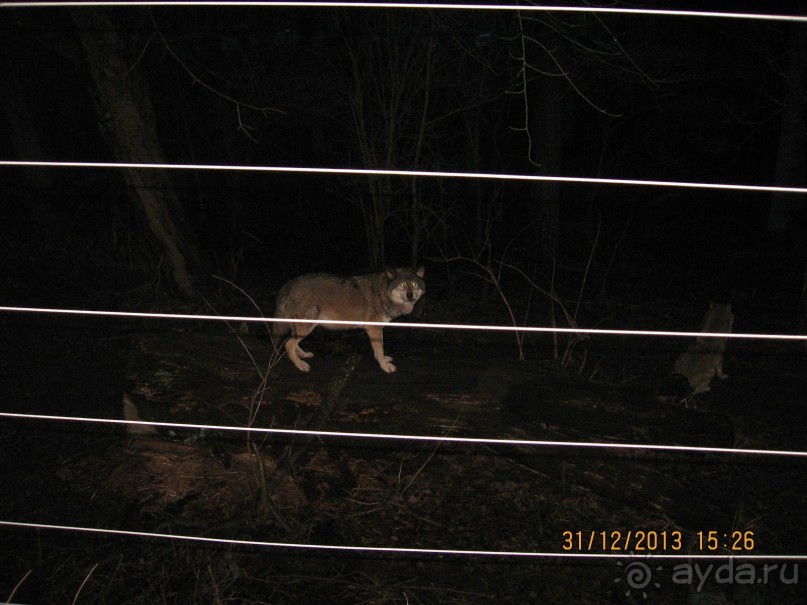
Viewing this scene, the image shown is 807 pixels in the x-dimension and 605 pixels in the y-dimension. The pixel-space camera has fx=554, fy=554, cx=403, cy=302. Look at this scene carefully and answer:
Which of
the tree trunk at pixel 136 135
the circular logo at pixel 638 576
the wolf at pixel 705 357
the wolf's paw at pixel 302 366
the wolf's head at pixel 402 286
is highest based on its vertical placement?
the tree trunk at pixel 136 135

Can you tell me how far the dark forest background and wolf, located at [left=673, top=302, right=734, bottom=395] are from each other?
1.14 m

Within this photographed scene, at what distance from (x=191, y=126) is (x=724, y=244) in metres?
10.9

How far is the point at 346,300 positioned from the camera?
4289 mm

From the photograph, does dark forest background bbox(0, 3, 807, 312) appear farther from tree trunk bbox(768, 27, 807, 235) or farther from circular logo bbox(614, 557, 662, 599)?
circular logo bbox(614, 557, 662, 599)

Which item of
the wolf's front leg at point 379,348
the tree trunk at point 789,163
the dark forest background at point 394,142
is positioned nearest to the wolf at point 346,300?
the wolf's front leg at point 379,348

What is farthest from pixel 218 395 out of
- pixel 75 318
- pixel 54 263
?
pixel 54 263

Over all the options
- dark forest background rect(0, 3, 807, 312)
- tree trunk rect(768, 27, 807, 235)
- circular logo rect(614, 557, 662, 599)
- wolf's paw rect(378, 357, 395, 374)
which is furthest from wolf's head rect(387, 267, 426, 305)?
tree trunk rect(768, 27, 807, 235)

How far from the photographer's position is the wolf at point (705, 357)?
434cm

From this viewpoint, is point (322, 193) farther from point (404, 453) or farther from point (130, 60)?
point (404, 453)

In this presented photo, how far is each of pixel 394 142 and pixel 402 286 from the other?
2.39m

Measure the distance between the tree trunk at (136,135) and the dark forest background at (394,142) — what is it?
2cm

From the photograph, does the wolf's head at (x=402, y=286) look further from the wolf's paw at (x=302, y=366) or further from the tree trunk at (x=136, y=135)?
the tree trunk at (x=136, y=135)

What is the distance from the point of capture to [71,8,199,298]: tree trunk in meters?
5.23

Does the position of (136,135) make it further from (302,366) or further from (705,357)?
(705,357)
